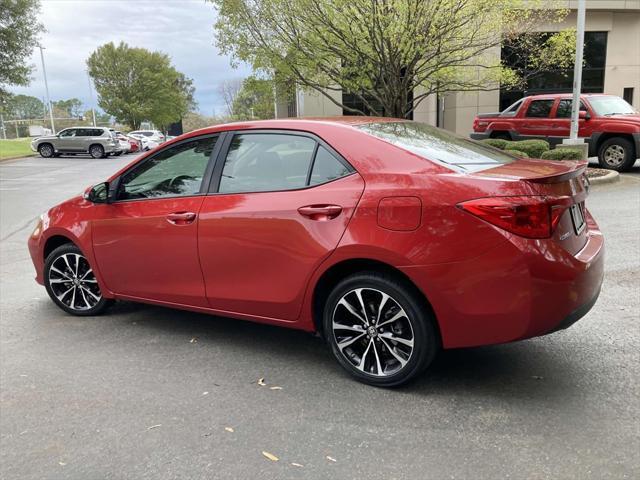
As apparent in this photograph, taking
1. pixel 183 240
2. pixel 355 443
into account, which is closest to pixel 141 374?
pixel 183 240

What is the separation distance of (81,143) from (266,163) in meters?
30.2

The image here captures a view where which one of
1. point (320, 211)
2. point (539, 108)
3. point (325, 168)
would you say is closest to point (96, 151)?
point (539, 108)

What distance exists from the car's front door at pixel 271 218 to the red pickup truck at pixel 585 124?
11764 millimetres

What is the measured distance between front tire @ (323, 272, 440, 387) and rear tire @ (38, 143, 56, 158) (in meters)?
32.3

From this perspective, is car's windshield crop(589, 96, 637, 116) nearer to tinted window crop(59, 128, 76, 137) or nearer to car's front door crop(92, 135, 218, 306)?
car's front door crop(92, 135, 218, 306)

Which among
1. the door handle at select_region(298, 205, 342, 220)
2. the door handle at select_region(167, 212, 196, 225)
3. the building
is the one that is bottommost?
the door handle at select_region(167, 212, 196, 225)

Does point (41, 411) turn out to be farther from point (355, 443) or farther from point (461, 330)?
point (461, 330)

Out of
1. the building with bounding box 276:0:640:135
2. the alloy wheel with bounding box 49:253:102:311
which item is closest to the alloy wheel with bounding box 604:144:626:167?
the alloy wheel with bounding box 49:253:102:311

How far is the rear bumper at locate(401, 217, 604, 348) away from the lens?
288 centimetres

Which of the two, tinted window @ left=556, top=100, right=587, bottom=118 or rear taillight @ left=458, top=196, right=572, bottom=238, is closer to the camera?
rear taillight @ left=458, top=196, right=572, bottom=238

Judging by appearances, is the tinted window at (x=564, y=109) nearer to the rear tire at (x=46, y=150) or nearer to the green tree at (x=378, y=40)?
the green tree at (x=378, y=40)

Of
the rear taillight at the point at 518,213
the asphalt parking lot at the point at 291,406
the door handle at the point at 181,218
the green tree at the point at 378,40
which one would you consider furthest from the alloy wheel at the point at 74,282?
the green tree at the point at 378,40

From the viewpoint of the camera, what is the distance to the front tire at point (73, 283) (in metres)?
4.80

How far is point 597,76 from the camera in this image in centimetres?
2841
